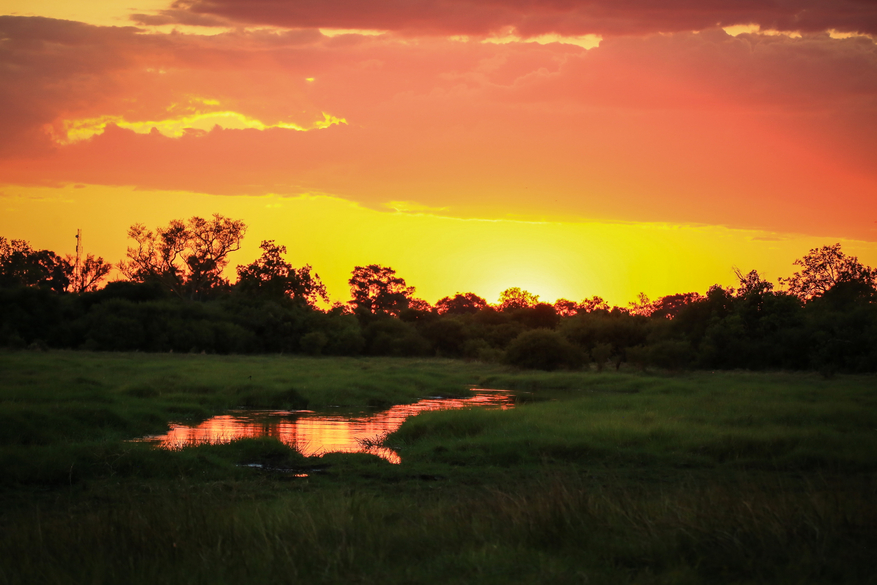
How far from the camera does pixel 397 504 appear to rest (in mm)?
9648

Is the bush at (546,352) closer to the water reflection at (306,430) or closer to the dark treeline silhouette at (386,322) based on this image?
the dark treeline silhouette at (386,322)

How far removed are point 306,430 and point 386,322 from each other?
2124 inches

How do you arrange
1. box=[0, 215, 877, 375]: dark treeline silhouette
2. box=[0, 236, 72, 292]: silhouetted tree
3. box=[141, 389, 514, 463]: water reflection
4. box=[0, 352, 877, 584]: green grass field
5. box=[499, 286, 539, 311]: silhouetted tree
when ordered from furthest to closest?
box=[499, 286, 539, 311]: silhouetted tree < box=[0, 236, 72, 292]: silhouetted tree < box=[0, 215, 877, 375]: dark treeline silhouette < box=[141, 389, 514, 463]: water reflection < box=[0, 352, 877, 584]: green grass field

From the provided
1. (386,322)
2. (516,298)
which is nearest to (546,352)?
(386,322)

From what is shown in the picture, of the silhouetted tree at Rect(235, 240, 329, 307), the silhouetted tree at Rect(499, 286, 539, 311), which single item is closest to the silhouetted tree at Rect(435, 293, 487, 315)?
the silhouetted tree at Rect(499, 286, 539, 311)

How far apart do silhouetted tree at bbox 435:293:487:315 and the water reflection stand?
92696 mm

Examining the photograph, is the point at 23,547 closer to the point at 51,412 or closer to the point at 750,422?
the point at 51,412

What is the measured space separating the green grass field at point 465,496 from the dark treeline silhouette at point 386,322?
20.9 m

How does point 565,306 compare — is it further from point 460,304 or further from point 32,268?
point 32,268

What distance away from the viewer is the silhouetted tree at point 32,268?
→ 2872 inches

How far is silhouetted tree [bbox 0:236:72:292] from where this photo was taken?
72938 mm

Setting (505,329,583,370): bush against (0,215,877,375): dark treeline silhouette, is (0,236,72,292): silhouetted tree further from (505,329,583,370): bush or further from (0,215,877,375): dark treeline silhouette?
(505,329,583,370): bush

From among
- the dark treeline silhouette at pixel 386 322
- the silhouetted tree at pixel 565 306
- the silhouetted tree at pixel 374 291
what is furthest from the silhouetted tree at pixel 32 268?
the silhouetted tree at pixel 565 306

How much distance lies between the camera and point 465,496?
33.8 feet
